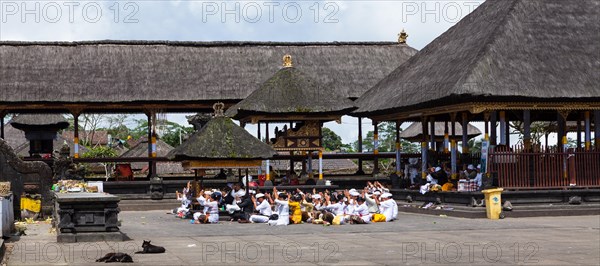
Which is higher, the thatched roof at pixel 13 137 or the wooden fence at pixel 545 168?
the thatched roof at pixel 13 137

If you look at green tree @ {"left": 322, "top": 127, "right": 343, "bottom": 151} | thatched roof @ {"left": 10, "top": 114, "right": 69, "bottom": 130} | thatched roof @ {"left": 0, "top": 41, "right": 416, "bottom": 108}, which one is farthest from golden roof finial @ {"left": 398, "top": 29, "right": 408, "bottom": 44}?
green tree @ {"left": 322, "top": 127, "right": 343, "bottom": 151}

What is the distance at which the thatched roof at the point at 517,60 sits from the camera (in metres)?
26.0

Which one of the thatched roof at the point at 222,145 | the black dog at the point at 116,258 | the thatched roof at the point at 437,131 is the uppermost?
the thatched roof at the point at 437,131

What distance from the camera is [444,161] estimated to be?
31.5 metres

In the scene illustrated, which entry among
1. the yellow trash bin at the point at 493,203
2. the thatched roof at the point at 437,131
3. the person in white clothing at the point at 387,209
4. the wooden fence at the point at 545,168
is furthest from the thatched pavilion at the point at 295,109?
the thatched roof at the point at 437,131

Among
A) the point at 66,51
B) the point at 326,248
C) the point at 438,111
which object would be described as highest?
the point at 66,51

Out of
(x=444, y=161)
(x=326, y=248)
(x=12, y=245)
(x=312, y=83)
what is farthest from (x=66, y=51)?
(x=326, y=248)

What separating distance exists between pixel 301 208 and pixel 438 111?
6481 millimetres

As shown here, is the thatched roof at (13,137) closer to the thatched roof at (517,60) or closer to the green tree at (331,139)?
the thatched roof at (517,60)

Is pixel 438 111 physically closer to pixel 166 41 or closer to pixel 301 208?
pixel 301 208

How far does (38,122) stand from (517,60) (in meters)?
25.7

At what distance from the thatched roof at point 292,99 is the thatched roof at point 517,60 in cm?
195

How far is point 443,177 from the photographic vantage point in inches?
1144

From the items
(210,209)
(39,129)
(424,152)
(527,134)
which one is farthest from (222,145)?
(39,129)
